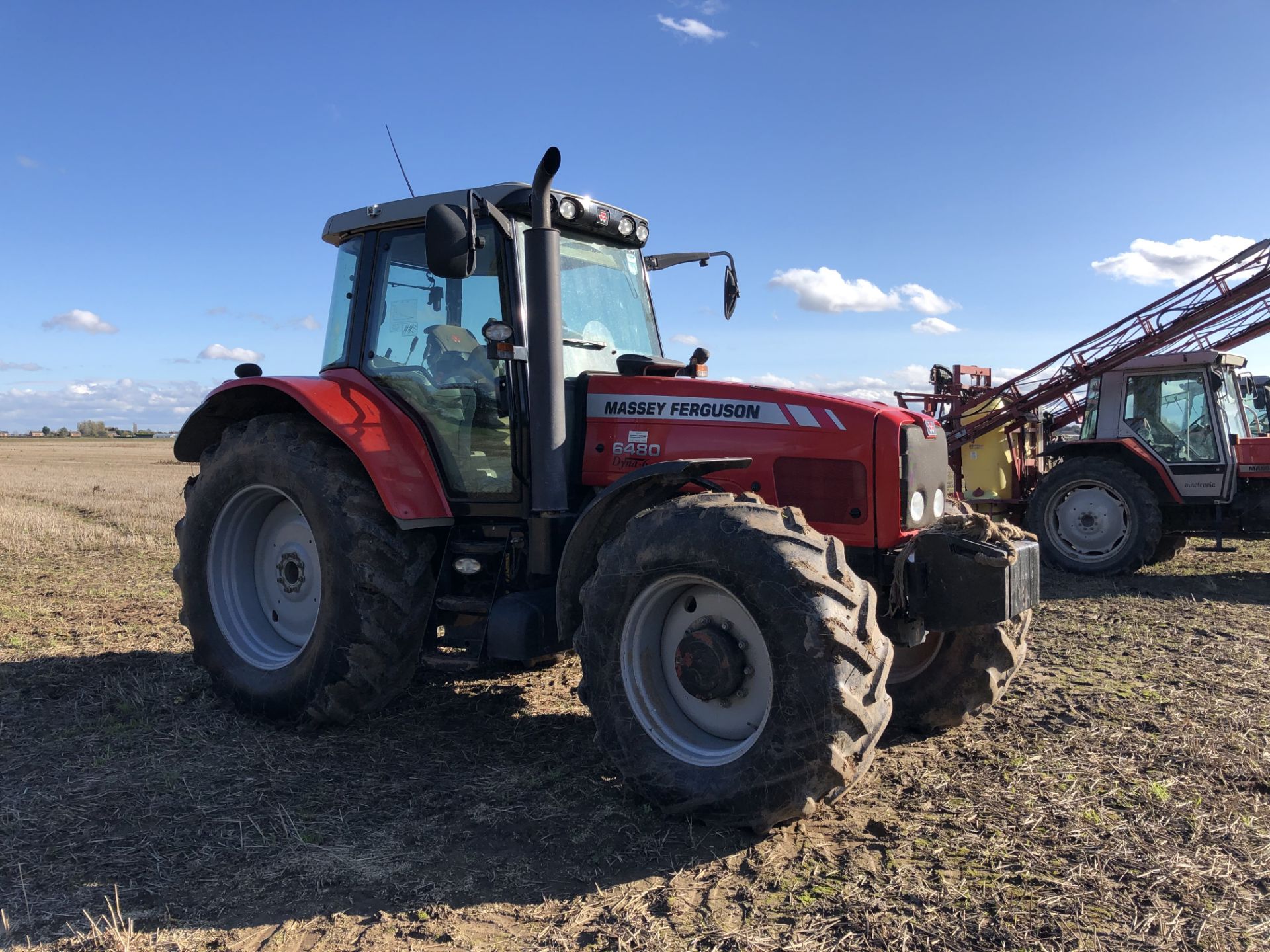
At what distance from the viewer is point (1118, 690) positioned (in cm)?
512

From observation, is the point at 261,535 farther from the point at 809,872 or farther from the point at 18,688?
the point at 809,872

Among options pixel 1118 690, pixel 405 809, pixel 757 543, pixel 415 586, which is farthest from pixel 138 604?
pixel 1118 690

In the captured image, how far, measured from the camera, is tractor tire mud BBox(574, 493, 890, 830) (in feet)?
9.96

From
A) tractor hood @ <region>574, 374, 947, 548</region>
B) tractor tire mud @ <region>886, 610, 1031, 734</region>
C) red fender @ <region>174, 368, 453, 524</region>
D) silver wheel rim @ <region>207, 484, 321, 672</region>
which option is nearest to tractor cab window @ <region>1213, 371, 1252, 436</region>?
tractor tire mud @ <region>886, 610, 1031, 734</region>

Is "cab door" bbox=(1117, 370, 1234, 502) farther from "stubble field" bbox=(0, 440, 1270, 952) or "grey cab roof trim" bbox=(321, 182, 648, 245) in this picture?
"grey cab roof trim" bbox=(321, 182, 648, 245)

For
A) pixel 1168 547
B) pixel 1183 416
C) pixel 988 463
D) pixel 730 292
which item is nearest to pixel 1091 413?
pixel 1183 416

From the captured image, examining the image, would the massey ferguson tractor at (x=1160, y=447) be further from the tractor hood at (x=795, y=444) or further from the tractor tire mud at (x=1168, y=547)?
the tractor hood at (x=795, y=444)

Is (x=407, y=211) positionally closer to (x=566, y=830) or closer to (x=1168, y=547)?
(x=566, y=830)

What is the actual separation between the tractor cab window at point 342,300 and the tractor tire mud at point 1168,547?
340 inches

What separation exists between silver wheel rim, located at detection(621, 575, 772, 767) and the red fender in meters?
1.31

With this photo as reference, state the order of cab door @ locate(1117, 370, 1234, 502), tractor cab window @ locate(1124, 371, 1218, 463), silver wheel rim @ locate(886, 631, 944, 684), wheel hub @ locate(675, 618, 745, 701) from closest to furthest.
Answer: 1. wheel hub @ locate(675, 618, 745, 701)
2. silver wheel rim @ locate(886, 631, 944, 684)
3. cab door @ locate(1117, 370, 1234, 502)
4. tractor cab window @ locate(1124, 371, 1218, 463)

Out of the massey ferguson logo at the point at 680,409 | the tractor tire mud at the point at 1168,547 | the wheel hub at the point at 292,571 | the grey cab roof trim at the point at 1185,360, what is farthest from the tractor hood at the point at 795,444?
the tractor tire mud at the point at 1168,547

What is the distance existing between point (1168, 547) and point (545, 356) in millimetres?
8632

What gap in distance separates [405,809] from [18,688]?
2907 millimetres
